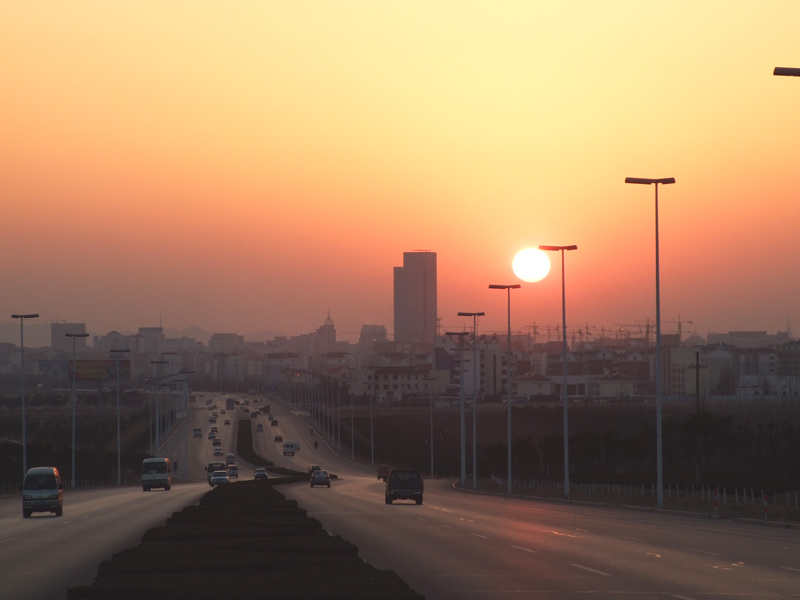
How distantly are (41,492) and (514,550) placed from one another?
2586cm

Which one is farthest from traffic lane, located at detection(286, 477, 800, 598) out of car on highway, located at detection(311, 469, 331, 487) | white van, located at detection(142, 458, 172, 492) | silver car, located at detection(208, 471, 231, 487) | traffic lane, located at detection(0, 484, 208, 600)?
silver car, located at detection(208, 471, 231, 487)

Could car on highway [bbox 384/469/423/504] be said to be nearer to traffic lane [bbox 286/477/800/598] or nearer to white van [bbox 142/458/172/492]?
traffic lane [bbox 286/477/800/598]

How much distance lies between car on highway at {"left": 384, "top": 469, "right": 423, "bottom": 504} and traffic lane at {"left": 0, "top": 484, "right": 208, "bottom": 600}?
11.0 m

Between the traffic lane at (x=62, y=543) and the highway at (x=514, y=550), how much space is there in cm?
4

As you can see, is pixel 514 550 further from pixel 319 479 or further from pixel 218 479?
pixel 218 479

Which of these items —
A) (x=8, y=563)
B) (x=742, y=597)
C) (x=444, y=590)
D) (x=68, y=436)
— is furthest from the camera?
(x=68, y=436)

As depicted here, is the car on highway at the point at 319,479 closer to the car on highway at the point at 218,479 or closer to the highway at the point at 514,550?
the car on highway at the point at 218,479

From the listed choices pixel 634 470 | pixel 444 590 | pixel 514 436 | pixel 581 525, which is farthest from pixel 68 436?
pixel 444 590

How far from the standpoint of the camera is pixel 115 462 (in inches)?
5128

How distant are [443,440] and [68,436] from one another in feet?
179

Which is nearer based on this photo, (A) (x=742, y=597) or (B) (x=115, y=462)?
(A) (x=742, y=597)

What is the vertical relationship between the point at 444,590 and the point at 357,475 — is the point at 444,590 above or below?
above

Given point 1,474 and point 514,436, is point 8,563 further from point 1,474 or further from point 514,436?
point 514,436

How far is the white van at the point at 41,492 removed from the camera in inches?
1839
